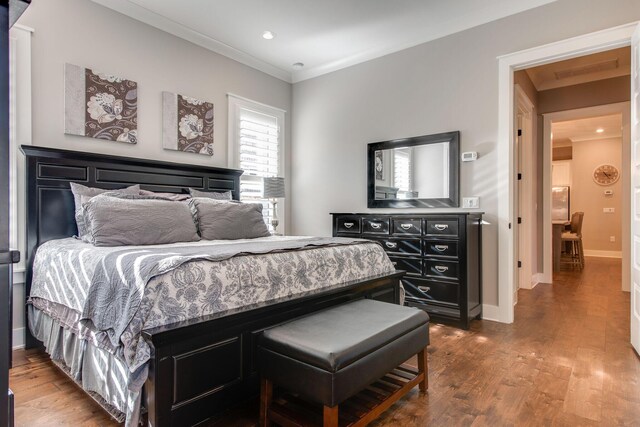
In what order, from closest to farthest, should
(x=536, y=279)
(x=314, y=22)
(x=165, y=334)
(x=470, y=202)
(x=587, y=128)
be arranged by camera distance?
(x=165, y=334), (x=470, y=202), (x=314, y=22), (x=536, y=279), (x=587, y=128)

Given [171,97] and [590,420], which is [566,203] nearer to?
[590,420]

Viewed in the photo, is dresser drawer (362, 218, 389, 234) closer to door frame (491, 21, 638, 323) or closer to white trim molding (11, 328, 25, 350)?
door frame (491, 21, 638, 323)

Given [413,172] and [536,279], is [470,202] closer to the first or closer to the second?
[413,172]

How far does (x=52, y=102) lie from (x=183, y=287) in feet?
7.86

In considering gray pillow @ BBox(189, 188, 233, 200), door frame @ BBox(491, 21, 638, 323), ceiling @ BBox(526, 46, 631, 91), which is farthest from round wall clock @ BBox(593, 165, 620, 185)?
gray pillow @ BBox(189, 188, 233, 200)

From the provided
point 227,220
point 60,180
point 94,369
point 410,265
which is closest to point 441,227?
point 410,265

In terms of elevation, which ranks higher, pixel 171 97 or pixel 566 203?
pixel 171 97

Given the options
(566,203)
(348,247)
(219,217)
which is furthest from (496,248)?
(566,203)

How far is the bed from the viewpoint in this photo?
1.51 m

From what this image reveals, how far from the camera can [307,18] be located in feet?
12.0

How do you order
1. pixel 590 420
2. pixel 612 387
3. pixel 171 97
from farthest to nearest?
pixel 171 97 < pixel 612 387 < pixel 590 420

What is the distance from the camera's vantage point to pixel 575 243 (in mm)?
6906

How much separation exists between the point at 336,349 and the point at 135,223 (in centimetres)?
177

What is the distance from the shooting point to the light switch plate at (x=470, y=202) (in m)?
3.57
